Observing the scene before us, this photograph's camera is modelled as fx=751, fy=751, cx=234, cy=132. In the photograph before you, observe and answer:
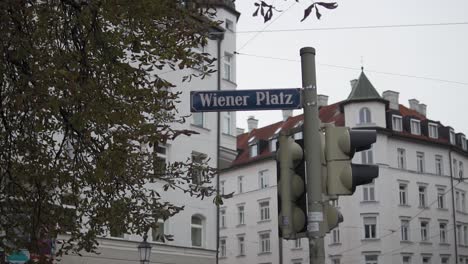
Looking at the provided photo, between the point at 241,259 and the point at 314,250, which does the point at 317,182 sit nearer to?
the point at 314,250

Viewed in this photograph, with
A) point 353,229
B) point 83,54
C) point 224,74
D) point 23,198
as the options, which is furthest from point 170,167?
point 353,229

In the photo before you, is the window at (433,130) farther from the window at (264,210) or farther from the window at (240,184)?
the window at (240,184)

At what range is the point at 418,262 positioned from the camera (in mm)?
58406

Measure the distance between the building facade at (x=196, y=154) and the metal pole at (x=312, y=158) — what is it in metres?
22.7

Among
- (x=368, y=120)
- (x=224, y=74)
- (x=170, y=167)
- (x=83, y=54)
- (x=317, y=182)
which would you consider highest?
(x=368, y=120)

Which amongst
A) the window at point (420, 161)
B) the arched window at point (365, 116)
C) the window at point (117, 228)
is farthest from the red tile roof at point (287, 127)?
the window at point (117, 228)

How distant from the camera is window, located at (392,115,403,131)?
59875mm

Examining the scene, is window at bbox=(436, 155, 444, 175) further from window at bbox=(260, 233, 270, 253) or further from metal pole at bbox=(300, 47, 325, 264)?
metal pole at bbox=(300, 47, 325, 264)

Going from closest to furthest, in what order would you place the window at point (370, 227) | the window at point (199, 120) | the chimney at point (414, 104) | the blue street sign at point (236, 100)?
the blue street sign at point (236, 100), the window at point (199, 120), the window at point (370, 227), the chimney at point (414, 104)

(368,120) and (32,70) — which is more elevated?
(368,120)

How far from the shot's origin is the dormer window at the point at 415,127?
6173 centimetres

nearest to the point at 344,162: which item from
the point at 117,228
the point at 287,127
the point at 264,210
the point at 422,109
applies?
the point at 117,228

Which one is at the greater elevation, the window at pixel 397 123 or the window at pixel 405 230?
the window at pixel 397 123

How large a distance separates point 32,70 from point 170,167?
129 inches
